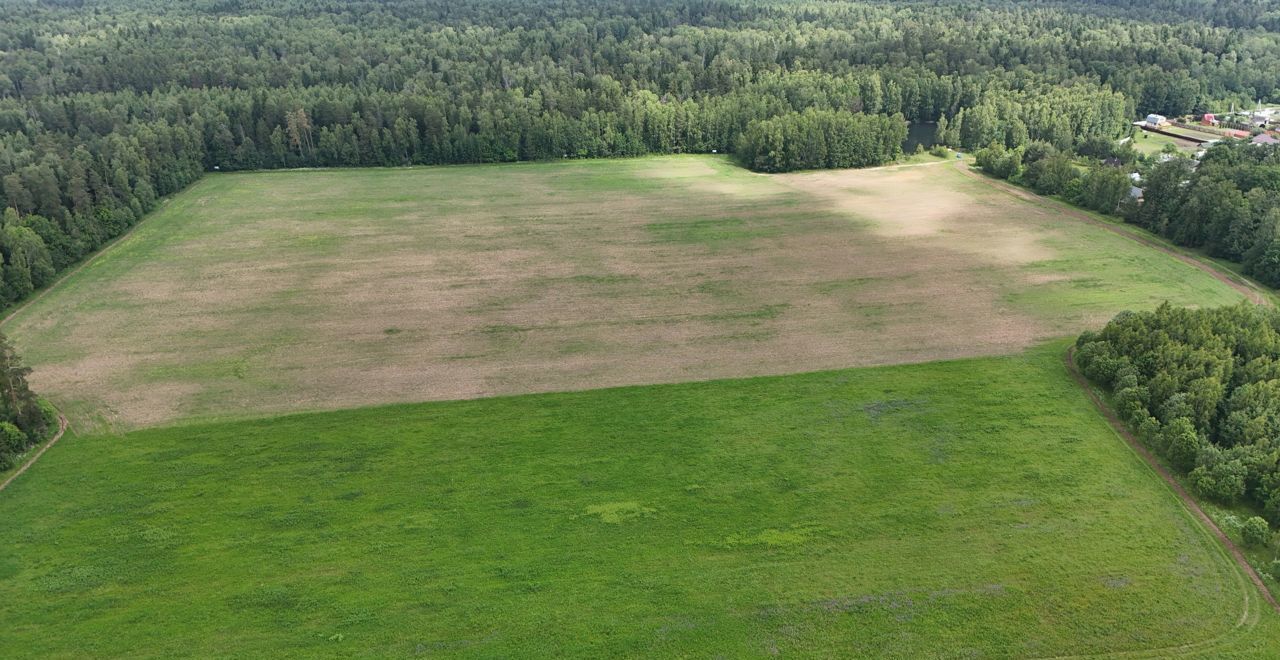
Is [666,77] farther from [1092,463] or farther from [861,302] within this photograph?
[1092,463]

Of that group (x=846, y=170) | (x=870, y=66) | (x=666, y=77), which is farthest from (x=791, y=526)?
(x=870, y=66)

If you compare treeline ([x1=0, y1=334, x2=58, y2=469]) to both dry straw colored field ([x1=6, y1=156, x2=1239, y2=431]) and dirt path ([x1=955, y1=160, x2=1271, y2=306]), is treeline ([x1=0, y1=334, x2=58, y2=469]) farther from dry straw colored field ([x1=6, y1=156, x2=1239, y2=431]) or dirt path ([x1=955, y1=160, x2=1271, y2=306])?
dirt path ([x1=955, y1=160, x2=1271, y2=306])

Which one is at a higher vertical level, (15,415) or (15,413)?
(15,413)

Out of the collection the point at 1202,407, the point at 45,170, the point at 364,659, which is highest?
the point at 45,170

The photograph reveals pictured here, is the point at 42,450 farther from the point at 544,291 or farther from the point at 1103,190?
the point at 1103,190

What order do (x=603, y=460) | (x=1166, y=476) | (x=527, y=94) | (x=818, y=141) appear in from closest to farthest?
1. (x=1166, y=476)
2. (x=603, y=460)
3. (x=818, y=141)
4. (x=527, y=94)

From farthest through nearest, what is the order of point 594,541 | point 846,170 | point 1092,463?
point 846,170, point 1092,463, point 594,541

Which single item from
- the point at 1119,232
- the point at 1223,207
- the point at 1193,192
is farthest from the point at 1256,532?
the point at 1193,192
